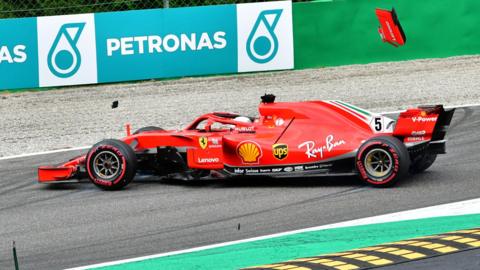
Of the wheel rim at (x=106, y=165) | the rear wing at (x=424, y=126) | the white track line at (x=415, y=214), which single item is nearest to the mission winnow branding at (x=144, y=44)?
the wheel rim at (x=106, y=165)

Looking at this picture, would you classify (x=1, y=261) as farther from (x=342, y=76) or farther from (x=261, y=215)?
(x=342, y=76)

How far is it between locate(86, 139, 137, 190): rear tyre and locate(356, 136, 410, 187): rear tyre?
2.71m

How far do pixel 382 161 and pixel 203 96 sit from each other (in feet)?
26.8

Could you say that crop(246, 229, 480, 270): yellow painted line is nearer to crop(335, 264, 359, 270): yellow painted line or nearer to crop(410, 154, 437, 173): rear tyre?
crop(335, 264, 359, 270): yellow painted line

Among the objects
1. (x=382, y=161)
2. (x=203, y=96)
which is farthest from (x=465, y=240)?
(x=203, y=96)

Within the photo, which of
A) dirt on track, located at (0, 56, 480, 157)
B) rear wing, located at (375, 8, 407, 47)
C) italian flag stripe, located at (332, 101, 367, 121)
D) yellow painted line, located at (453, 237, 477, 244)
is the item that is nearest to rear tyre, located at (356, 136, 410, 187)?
italian flag stripe, located at (332, 101, 367, 121)

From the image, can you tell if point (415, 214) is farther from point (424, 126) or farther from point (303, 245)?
point (303, 245)

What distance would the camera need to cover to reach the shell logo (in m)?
12.5

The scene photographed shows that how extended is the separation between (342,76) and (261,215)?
31.8ft

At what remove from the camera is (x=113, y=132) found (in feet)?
56.7

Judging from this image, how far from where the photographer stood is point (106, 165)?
1282 cm

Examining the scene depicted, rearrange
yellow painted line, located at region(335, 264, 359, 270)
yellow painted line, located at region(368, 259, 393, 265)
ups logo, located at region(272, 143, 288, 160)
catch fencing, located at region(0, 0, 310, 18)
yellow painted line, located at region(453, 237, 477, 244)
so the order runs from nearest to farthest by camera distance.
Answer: yellow painted line, located at region(335, 264, 359, 270)
yellow painted line, located at region(368, 259, 393, 265)
yellow painted line, located at region(453, 237, 477, 244)
ups logo, located at region(272, 143, 288, 160)
catch fencing, located at region(0, 0, 310, 18)

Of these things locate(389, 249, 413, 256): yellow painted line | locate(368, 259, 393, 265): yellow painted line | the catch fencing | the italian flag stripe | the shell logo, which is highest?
the catch fencing

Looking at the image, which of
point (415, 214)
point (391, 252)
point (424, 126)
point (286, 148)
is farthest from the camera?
point (286, 148)
